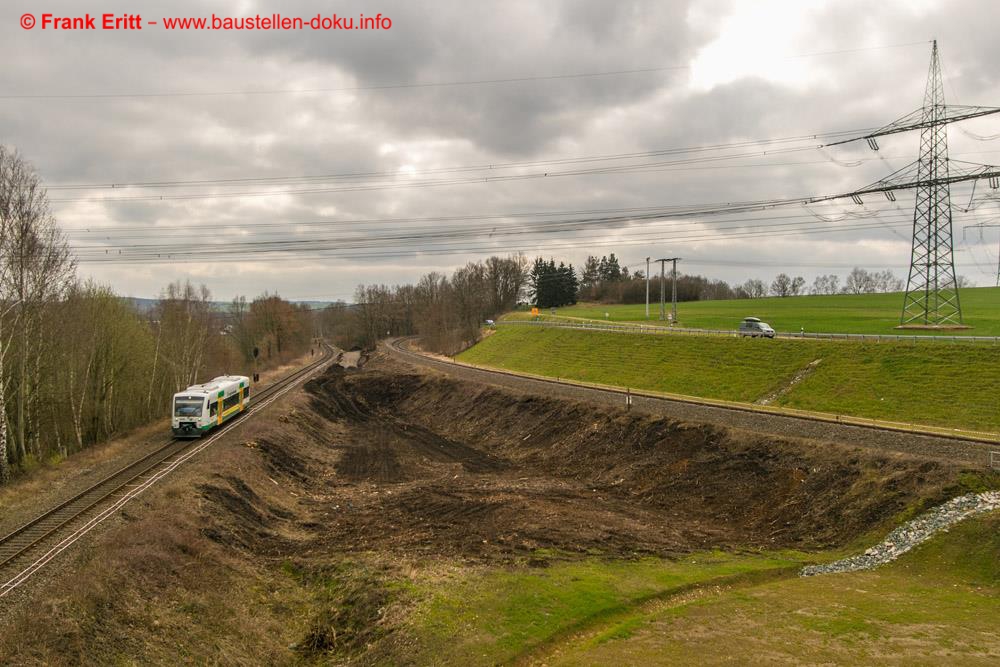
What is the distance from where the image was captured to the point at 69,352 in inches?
1325

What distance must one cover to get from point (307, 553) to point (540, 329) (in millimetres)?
60430

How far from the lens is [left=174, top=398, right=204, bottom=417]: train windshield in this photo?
3378cm

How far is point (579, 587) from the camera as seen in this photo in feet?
53.2

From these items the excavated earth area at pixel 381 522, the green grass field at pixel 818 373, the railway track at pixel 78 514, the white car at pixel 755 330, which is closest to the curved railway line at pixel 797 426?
the excavated earth area at pixel 381 522

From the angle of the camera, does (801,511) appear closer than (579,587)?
No

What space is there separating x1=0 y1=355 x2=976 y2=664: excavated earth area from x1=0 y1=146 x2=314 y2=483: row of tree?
10545 millimetres

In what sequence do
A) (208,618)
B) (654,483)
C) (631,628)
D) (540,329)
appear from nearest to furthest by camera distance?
(631,628) < (208,618) < (654,483) < (540,329)

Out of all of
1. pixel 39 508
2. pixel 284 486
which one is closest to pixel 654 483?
pixel 284 486

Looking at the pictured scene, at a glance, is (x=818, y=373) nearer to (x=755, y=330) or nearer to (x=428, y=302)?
(x=755, y=330)

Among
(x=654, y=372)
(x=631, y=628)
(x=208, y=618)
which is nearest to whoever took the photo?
(x=631, y=628)

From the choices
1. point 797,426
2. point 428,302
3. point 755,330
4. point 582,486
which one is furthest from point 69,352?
point 428,302

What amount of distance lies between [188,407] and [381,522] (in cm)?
1729

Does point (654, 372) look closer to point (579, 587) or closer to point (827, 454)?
point (827, 454)

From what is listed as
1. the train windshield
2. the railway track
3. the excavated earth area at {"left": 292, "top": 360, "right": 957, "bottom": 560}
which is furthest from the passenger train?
the excavated earth area at {"left": 292, "top": 360, "right": 957, "bottom": 560}
